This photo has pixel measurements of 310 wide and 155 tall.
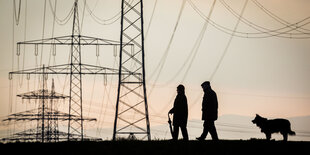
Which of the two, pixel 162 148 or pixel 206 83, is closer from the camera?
pixel 162 148

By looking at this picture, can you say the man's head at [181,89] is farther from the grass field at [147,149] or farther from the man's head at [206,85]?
the grass field at [147,149]

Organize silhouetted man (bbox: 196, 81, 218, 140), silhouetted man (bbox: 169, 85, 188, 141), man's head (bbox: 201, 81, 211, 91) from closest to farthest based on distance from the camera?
man's head (bbox: 201, 81, 211, 91)
silhouetted man (bbox: 196, 81, 218, 140)
silhouetted man (bbox: 169, 85, 188, 141)

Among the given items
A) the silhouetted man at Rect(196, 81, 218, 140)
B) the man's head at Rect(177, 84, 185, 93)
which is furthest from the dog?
the man's head at Rect(177, 84, 185, 93)

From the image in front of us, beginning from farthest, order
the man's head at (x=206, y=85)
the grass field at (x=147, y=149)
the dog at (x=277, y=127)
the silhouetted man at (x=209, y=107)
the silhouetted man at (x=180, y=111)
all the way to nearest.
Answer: the dog at (x=277, y=127) → the silhouetted man at (x=180, y=111) → the silhouetted man at (x=209, y=107) → the man's head at (x=206, y=85) → the grass field at (x=147, y=149)

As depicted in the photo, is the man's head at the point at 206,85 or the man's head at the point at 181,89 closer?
the man's head at the point at 206,85

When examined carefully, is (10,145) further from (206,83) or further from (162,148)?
(206,83)

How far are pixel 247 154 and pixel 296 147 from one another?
2612mm

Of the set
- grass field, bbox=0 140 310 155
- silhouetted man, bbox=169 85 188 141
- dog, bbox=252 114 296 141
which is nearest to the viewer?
grass field, bbox=0 140 310 155

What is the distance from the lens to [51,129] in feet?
217

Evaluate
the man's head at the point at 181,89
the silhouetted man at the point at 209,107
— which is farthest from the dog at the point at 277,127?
the man's head at the point at 181,89

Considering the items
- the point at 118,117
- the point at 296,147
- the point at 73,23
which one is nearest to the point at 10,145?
the point at 296,147

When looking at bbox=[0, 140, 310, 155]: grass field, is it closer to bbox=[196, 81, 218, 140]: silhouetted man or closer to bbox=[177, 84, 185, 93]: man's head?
bbox=[196, 81, 218, 140]: silhouetted man

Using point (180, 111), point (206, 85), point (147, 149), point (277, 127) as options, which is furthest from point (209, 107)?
point (147, 149)

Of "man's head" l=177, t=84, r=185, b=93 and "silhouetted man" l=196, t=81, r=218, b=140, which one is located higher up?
"man's head" l=177, t=84, r=185, b=93
